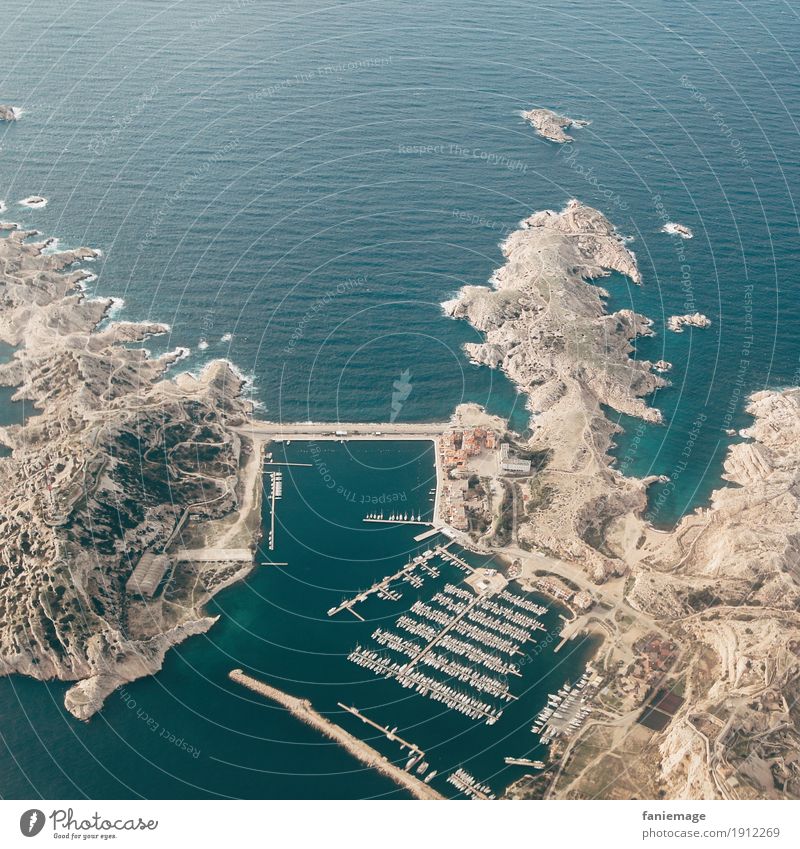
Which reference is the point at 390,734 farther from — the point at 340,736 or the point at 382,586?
the point at 382,586

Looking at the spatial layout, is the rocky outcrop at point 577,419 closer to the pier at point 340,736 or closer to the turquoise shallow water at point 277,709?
the turquoise shallow water at point 277,709

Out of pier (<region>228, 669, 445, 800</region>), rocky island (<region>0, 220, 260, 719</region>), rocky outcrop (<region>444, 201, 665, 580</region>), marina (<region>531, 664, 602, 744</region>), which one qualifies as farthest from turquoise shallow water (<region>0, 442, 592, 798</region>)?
rocky outcrop (<region>444, 201, 665, 580</region>)

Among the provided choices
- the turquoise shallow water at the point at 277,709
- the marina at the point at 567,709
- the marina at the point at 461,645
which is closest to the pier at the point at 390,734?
the turquoise shallow water at the point at 277,709

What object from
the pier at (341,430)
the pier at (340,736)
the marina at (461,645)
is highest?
the pier at (341,430)

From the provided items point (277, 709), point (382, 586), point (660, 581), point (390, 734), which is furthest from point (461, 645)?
point (660, 581)

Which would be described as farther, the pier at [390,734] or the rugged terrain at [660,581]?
the pier at [390,734]

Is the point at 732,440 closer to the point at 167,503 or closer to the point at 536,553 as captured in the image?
the point at 536,553

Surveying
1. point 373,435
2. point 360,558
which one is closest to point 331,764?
point 360,558
